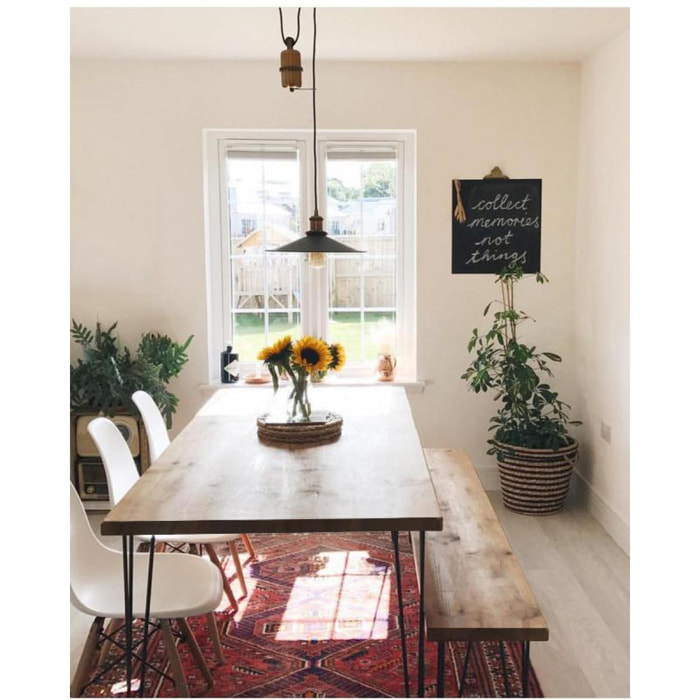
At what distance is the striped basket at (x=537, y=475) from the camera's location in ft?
14.0

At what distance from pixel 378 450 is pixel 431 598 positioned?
628 millimetres

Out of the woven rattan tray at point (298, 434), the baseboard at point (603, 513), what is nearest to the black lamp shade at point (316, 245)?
the woven rattan tray at point (298, 434)

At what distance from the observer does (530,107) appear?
4551 millimetres

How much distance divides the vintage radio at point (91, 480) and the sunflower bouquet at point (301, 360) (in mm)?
1939

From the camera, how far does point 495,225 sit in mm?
4625

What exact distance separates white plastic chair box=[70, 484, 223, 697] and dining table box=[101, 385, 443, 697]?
0.10 m

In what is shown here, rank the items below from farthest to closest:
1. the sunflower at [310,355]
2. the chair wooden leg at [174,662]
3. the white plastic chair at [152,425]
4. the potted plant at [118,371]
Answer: the potted plant at [118,371] < the white plastic chair at [152,425] < the sunflower at [310,355] < the chair wooden leg at [174,662]

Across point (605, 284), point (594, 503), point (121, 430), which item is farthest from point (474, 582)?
point (121, 430)

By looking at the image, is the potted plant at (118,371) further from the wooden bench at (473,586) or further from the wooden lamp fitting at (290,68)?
the wooden lamp fitting at (290,68)

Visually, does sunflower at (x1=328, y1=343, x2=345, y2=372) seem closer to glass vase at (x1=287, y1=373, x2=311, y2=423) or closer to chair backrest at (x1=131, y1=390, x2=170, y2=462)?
glass vase at (x1=287, y1=373, x2=311, y2=423)

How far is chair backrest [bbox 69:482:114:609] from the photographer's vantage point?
7.63 ft

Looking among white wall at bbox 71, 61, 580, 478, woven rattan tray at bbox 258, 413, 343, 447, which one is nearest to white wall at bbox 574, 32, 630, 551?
white wall at bbox 71, 61, 580, 478
